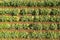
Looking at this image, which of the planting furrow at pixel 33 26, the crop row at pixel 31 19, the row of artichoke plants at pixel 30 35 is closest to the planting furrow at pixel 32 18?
the crop row at pixel 31 19

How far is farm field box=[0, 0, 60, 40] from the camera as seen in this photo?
25.6 ft

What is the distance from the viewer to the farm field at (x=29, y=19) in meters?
7.79

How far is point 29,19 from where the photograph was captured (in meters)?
7.89

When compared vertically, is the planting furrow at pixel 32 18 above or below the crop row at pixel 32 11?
below

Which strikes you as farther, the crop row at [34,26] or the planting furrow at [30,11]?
the planting furrow at [30,11]

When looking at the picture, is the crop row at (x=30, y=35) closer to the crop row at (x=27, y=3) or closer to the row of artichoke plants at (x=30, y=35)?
the row of artichoke plants at (x=30, y=35)

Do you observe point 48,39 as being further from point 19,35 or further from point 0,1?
Result: point 0,1

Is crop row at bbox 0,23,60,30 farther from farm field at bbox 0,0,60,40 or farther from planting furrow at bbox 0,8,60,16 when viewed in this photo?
planting furrow at bbox 0,8,60,16

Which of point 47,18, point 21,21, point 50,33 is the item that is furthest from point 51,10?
point 21,21

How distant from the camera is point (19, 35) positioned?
25.5 feet

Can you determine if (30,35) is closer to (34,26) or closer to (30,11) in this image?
(34,26)

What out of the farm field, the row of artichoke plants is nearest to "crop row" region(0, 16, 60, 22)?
the farm field

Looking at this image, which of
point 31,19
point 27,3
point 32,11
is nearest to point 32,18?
point 31,19

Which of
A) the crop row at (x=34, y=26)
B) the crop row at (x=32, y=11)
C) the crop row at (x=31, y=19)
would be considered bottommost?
the crop row at (x=34, y=26)
